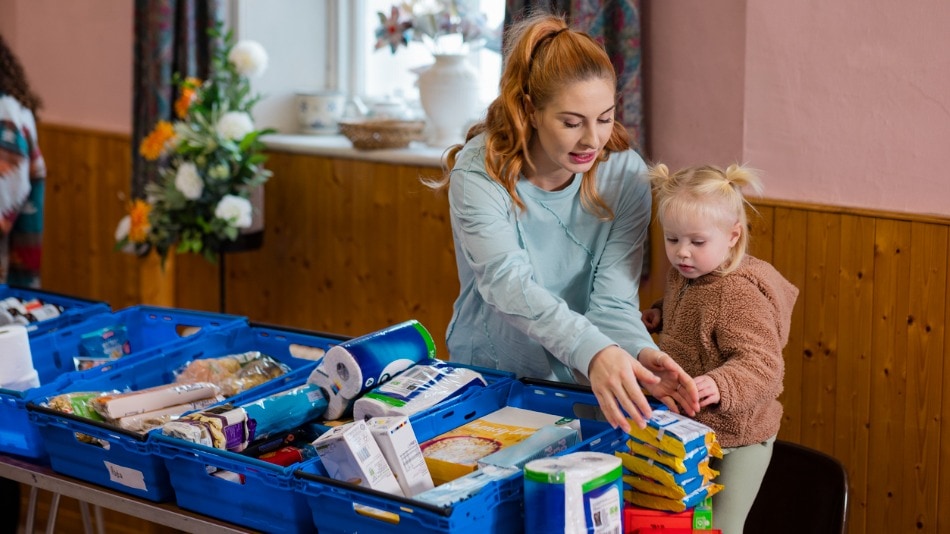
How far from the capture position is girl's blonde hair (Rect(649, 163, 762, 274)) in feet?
6.56

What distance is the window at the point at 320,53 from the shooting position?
388 centimetres

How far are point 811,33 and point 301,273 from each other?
1892mm

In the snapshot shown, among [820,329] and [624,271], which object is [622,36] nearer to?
[820,329]

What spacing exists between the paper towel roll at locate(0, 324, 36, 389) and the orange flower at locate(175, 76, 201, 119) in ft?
4.54

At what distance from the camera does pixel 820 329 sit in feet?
8.75

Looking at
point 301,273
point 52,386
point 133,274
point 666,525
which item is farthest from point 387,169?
point 666,525

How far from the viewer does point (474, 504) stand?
153 cm

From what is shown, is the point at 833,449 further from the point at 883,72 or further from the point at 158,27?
the point at 158,27

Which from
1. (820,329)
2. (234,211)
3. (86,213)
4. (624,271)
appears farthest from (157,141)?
(820,329)

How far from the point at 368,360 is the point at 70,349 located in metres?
0.82

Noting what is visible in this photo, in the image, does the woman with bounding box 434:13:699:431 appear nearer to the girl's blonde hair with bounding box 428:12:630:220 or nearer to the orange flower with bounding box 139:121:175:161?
the girl's blonde hair with bounding box 428:12:630:220

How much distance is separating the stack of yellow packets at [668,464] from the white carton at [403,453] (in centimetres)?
31

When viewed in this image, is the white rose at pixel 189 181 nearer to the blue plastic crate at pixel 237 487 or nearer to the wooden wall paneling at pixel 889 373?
the blue plastic crate at pixel 237 487

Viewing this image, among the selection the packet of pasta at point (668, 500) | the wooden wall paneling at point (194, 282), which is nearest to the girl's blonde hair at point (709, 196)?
the packet of pasta at point (668, 500)
